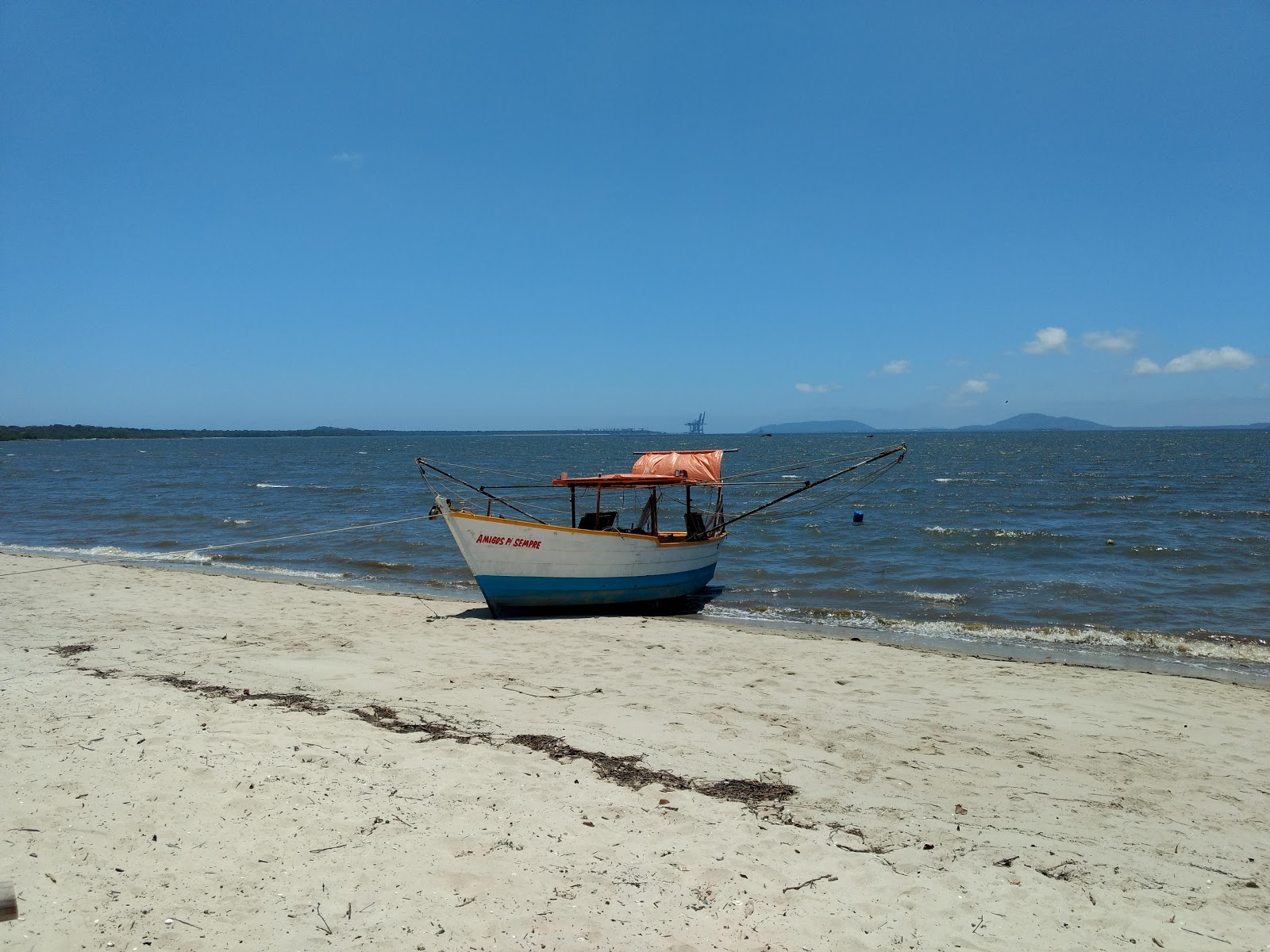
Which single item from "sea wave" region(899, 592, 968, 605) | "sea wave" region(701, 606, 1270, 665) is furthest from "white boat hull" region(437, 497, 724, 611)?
"sea wave" region(899, 592, 968, 605)

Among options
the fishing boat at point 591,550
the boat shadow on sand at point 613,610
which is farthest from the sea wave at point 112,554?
the boat shadow on sand at point 613,610

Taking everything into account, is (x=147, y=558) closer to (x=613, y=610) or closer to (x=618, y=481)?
(x=613, y=610)

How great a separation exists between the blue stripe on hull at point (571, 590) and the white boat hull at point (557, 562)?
→ 15mm

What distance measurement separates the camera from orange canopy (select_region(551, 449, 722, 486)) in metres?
16.0

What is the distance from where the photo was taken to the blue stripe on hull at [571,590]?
1442 centimetres

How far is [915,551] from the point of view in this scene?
923 inches

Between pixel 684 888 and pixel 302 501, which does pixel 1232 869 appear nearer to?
pixel 684 888

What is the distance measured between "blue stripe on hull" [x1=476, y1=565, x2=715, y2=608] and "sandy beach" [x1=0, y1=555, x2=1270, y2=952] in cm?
360

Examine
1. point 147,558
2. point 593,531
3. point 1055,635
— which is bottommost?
point 1055,635

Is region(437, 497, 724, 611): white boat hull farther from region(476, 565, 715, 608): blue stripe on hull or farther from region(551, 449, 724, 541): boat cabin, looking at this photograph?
region(551, 449, 724, 541): boat cabin

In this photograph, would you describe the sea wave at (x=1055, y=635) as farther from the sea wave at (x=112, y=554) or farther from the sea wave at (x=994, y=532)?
the sea wave at (x=112, y=554)

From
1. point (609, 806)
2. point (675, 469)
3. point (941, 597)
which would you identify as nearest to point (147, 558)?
point (675, 469)

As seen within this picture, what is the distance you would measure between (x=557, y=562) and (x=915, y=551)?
13495mm

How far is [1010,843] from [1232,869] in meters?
1.54
